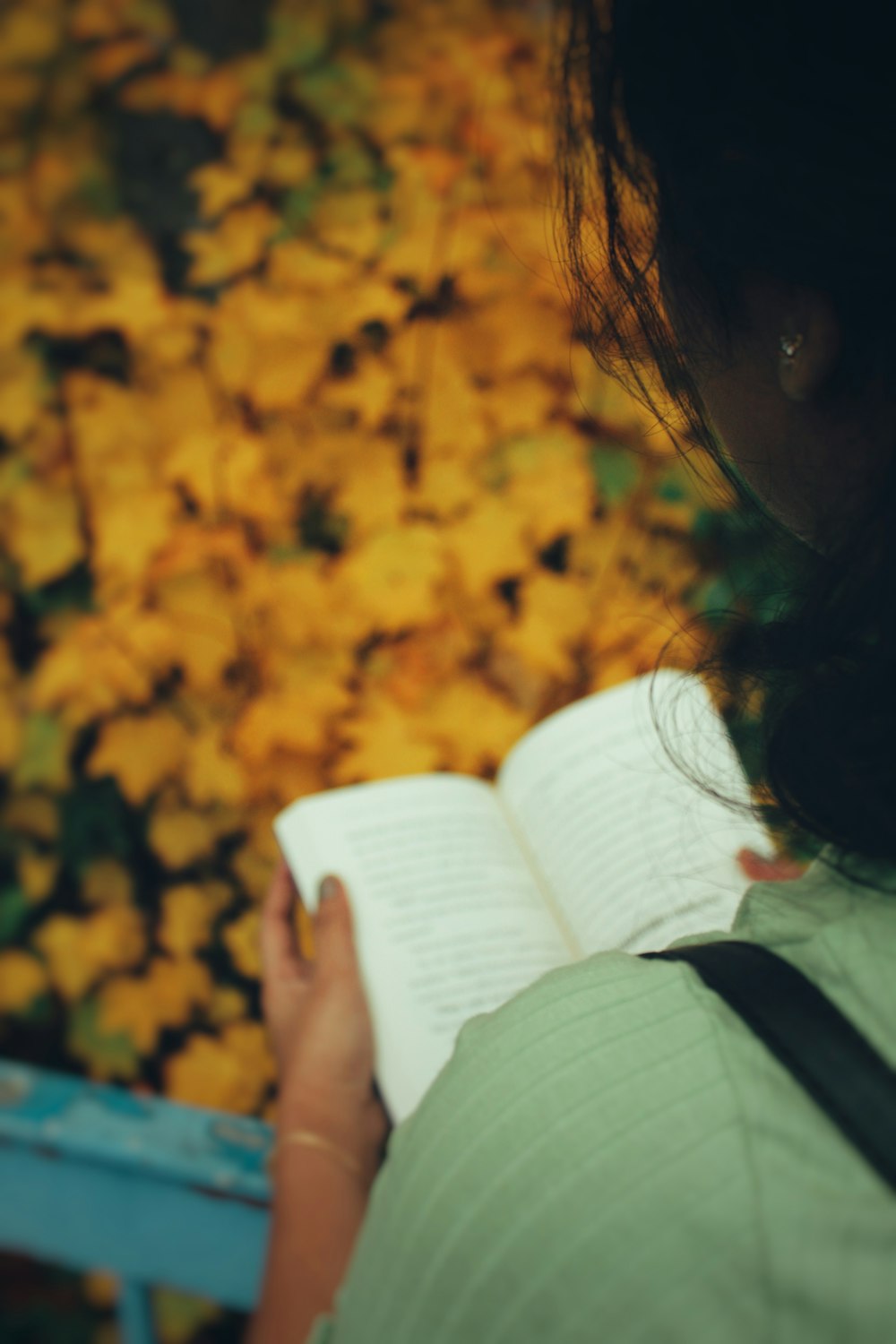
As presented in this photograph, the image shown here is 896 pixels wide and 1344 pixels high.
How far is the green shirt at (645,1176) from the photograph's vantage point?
293 millimetres

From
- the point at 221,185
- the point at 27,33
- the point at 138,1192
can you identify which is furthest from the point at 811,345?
the point at 27,33

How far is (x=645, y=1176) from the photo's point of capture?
0.32 meters

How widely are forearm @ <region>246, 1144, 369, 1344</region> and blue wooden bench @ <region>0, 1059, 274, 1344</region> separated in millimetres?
234

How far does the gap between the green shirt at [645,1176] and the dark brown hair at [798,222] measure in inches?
2.5

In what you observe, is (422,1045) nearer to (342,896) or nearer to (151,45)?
(342,896)

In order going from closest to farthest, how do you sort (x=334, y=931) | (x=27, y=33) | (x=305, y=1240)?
1. (x=305, y=1240)
2. (x=334, y=931)
3. (x=27, y=33)

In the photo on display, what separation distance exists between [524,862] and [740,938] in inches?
19.4

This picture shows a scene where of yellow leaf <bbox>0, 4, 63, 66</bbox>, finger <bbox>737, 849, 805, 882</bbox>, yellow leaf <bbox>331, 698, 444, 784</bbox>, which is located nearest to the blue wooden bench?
yellow leaf <bbox>331, 698, 444, 784</bbox>

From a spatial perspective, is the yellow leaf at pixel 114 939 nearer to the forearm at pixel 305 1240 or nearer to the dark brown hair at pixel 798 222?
the forearm at pixel 305 1240

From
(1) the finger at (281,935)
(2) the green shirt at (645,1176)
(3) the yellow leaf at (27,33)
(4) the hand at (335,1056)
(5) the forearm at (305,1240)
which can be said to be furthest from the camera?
(3) the yellow leaf at (27,33)

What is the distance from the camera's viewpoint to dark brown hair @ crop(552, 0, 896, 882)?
0.33m

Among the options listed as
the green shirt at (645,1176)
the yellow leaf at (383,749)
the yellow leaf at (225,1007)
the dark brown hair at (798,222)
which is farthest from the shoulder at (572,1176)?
A: the yellow leaf at (225,1007)

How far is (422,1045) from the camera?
713mm

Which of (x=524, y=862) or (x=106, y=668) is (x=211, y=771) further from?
(x=524, y=862)
